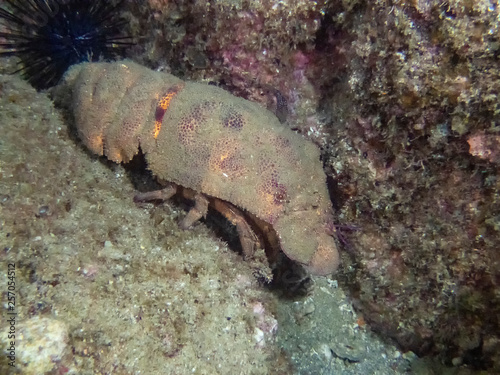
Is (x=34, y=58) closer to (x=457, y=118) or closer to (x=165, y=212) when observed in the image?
(x=165, y=212)

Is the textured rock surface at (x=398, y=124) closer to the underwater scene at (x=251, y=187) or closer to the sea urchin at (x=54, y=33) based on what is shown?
the underwater scene at (x=251, y=187)

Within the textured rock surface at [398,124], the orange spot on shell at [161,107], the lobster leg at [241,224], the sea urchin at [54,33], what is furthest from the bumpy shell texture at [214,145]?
the sea urchin at [54,33]

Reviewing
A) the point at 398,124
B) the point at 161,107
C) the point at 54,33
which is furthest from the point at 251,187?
the point at 54,33

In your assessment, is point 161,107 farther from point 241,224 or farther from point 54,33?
point 54,33

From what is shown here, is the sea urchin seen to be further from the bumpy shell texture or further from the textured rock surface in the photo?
the bumpy shell texture

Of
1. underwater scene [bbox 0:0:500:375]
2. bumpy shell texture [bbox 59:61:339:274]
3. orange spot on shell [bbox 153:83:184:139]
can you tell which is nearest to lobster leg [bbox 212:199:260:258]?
underwater scene [bbox 0:0:500:375]

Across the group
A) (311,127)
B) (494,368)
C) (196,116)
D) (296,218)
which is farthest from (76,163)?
(494,368)
